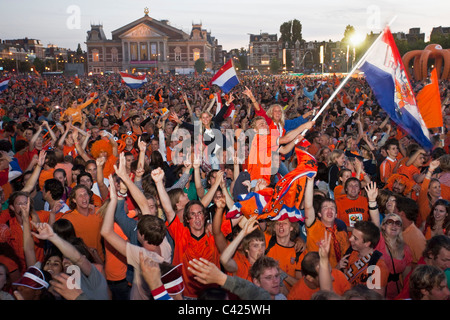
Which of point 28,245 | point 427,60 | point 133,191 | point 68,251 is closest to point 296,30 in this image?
point 427,60

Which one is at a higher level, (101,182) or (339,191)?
(101,182)

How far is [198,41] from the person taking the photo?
101 metres

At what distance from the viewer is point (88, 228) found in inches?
181

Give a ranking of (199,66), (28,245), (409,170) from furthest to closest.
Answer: (199,66) < (409,170) < (28,245)

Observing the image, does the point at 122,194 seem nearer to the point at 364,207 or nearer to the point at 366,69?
the point at 364,207

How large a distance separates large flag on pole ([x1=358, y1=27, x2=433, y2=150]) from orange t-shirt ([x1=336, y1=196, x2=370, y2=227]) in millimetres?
1321

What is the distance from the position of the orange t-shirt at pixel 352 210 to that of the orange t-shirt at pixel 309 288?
1.88 metres

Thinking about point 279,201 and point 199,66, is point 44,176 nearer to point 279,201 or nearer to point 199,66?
point 279,201

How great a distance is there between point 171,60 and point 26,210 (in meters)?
101

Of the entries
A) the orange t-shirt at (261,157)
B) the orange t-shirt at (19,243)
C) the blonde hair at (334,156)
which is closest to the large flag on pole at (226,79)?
the blonde hair at (334,156)

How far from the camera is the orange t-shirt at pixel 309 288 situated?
346 centimetres

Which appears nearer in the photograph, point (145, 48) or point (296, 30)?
point (145, 48)

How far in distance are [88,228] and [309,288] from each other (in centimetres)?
239
